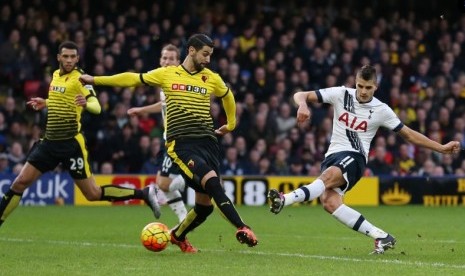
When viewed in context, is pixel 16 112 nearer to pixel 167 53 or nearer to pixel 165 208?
pixel 165 208

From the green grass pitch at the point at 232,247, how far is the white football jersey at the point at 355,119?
1.14 m

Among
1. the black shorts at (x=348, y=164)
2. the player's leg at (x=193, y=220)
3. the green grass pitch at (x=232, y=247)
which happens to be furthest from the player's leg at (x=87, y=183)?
the black shorts at (x=348, y=164)

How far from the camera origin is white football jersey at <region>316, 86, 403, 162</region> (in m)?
11.9

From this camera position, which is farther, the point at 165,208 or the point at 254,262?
the point at 165,208

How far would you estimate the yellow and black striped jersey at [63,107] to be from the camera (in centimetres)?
1325

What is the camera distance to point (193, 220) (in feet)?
39.0

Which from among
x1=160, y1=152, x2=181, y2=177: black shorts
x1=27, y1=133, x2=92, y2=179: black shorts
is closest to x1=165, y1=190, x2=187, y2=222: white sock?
x1=160, y1=152, x2=181, y2=177: black shorts

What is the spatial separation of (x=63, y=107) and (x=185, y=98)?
254cm

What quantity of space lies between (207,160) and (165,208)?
9.67 metres

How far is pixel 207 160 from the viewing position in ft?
37.3

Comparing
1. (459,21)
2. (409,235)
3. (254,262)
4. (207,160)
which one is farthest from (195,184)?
(459,21)

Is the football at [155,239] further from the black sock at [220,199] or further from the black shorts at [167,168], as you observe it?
the black shorts at [167,168]

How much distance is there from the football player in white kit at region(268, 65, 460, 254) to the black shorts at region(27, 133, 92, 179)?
306cm

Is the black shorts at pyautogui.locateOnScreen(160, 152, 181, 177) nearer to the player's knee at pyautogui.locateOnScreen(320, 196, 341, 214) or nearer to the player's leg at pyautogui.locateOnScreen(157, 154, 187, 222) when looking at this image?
the player's leg at pyautogui.locateOnScreen(157, 154, 187, 222)
